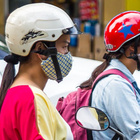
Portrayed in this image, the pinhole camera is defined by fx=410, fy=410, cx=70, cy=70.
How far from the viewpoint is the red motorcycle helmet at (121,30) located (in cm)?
279

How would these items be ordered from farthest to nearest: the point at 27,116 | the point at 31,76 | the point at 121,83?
the point at 121,83 < the point at 31,76 < the point at 27,116

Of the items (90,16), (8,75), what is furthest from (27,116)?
(90,16)

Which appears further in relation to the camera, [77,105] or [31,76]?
[77,105]

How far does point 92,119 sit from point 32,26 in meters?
0.58

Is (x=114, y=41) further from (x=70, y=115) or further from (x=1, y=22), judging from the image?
(x=1, y=22)

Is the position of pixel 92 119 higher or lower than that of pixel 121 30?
lower

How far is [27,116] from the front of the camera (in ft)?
6.12

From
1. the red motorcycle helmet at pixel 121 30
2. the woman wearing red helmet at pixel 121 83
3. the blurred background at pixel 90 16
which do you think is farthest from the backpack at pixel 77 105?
the blurred background at pixel 90 16

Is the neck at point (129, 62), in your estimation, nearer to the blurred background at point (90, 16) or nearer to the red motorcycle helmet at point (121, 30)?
the red motorcycle helmet at point (121, 30)

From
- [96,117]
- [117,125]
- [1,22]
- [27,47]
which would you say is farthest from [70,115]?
[1,22]

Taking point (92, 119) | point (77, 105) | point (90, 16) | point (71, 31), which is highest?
point (71, 31)

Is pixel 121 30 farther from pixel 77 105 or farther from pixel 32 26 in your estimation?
pixel 32 26

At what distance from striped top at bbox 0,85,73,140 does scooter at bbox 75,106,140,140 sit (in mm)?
221

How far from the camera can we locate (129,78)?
2.71 metres
